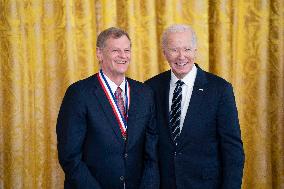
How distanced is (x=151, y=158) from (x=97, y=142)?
362 mm

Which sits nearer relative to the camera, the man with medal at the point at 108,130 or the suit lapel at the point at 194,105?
the man with medal at the point at 108,130

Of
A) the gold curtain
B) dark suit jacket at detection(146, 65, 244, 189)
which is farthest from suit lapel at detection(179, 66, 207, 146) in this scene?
the gold curtain

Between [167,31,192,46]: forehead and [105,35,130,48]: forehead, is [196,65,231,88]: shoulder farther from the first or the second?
[105,35,130,48]: forehead

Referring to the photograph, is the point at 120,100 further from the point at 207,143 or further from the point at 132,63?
the point at 132,63

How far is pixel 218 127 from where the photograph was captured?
2250mm

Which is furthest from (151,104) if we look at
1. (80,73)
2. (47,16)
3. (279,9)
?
(279,9)

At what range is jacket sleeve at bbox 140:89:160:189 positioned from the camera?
7.52 ft

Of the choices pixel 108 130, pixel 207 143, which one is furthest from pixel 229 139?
pixel 108 130

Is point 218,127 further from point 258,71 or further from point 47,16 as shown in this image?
point 47,16

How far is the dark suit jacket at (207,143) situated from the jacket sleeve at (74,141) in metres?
0.48

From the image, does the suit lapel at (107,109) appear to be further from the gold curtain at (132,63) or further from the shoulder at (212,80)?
the gold curtain at (132,63)

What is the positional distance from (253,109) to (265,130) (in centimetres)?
22

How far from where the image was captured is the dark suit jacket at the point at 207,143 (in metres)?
2.23

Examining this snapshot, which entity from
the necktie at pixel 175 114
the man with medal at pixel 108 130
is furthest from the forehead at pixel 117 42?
the necktie at pixel 175 114
